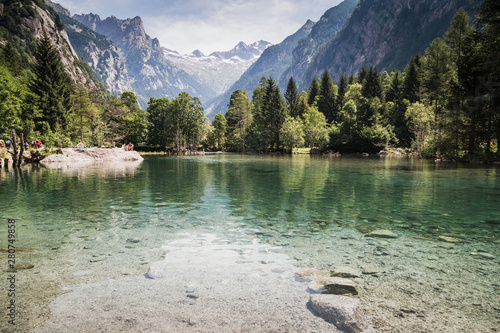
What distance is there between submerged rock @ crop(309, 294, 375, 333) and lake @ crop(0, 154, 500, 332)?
243 mm

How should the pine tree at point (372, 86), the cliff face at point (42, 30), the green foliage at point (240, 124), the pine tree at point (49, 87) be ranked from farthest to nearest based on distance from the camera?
the cliff face at point (42, 30)
the green foliage at point (240, 124)
the pine tree at point (372, 86)
the pine tree at point (49, 87)

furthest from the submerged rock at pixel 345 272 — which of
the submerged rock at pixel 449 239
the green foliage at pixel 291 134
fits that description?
the green foliage at pixel 291 134

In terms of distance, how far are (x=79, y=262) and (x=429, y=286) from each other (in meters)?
7.42

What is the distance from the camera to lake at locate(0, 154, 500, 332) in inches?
173

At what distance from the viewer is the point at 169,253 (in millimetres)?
6730

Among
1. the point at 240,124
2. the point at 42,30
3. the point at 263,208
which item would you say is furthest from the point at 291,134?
the point at 42,30

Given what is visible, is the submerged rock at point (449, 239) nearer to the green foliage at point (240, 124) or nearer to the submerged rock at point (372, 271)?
the submerged rock at point (372, 271)

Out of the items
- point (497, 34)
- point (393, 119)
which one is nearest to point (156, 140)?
point (393, 119)

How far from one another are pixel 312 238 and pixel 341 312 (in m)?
4.11

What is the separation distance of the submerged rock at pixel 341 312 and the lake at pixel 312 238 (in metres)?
0.24

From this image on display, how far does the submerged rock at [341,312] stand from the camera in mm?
3707

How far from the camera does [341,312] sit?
391 centimetres

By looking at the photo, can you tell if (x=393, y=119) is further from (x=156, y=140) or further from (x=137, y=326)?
(x=137, y=326)

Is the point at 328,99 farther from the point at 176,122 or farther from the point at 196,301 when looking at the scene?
the point at 196,301
